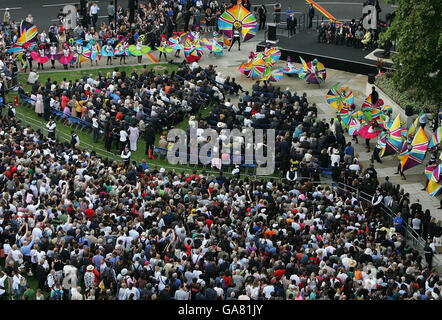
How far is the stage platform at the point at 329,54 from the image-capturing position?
1671 inches

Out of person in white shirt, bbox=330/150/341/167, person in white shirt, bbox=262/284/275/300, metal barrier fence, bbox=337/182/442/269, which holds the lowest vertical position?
metal barrier fence, bbox=337/182/442/269

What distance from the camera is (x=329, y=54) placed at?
43.9m

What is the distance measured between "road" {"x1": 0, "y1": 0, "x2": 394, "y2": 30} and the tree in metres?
17.2

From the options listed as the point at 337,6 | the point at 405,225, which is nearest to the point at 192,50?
the point at 337,6

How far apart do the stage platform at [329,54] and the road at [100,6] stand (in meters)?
5.59

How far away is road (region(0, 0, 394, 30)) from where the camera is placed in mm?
50072

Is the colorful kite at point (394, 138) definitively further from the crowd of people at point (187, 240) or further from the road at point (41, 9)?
the road at point (41, 9)

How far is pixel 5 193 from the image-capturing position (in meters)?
25.0

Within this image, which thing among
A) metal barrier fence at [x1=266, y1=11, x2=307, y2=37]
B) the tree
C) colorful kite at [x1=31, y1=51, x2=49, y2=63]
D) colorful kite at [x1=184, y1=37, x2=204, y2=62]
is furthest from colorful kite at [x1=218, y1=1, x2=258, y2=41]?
the tree

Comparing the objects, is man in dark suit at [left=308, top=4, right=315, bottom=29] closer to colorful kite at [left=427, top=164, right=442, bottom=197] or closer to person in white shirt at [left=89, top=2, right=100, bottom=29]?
person in white shirt at [left=89, top=2, right=100, bottom=29]
